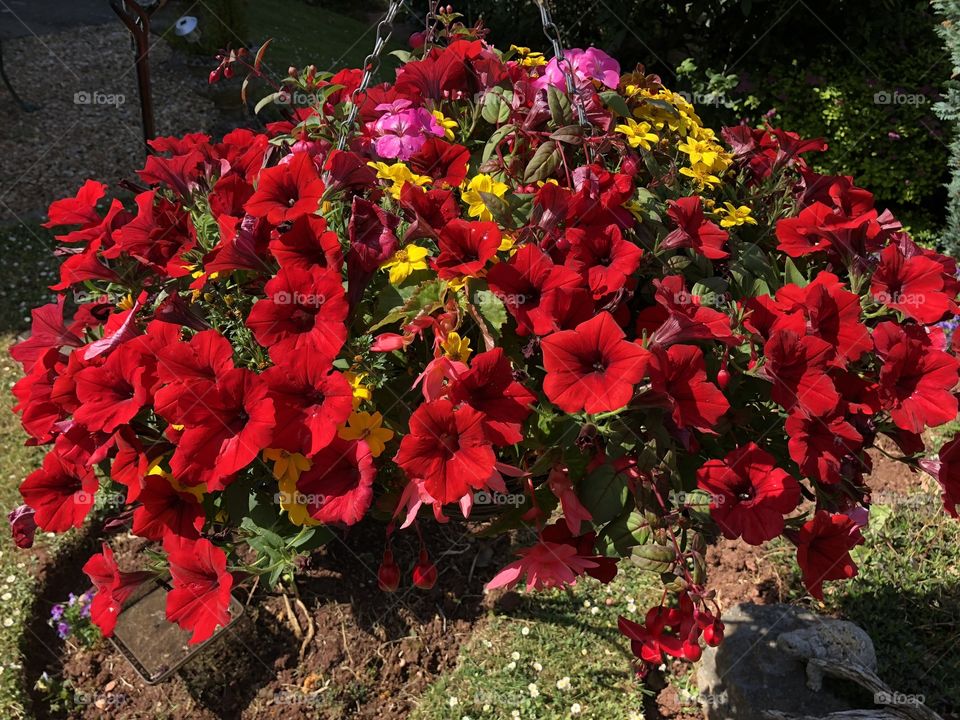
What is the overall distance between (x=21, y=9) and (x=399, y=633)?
30.7 ft

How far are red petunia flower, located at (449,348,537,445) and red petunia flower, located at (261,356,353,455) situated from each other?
0.52ft

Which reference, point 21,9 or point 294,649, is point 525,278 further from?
point 21,9

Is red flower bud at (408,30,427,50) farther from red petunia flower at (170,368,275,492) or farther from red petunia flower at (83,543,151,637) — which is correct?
red petunia flower at (83,543,151,637)

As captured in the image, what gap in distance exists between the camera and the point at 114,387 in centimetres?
116

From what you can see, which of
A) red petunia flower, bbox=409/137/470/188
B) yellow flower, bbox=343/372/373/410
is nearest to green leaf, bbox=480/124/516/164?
red petunia flower, bbox=409/137/470/188

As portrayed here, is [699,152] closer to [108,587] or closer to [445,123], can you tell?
[445,123]

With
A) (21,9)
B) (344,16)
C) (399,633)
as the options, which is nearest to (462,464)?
(399,633)

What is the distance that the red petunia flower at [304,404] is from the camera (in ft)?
3.39

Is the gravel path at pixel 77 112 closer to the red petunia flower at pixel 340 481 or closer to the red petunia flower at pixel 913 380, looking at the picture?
the red petunia flower at pixel 340 481

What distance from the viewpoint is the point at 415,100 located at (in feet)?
5.54

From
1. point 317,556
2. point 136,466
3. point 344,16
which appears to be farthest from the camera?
point 344,16

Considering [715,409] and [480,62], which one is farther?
[480,62]

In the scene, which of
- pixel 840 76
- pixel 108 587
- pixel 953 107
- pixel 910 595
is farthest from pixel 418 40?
pixel 840 76

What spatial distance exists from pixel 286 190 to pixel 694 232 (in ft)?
2.36
